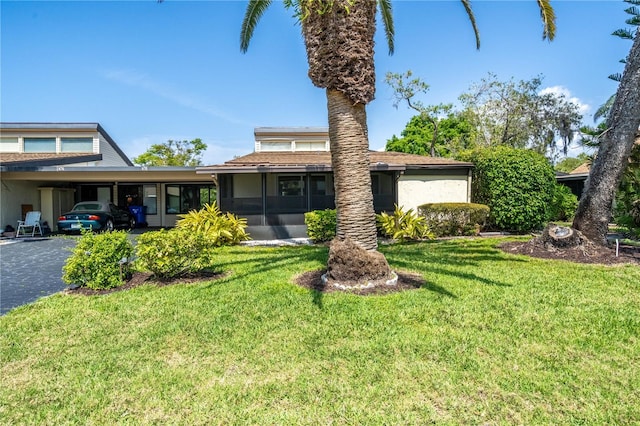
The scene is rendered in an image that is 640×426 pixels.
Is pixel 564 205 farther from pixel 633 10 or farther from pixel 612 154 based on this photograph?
pixel 612 154

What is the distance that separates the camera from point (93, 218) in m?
15.3

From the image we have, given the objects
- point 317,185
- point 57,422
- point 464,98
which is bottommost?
point 57,422

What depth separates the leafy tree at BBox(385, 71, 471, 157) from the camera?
1049 inches

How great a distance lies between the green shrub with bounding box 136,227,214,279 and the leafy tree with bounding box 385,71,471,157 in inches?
927

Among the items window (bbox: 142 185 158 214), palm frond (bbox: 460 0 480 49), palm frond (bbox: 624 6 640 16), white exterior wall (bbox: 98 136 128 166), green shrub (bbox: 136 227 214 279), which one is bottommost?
green shrub (bbox: 136 227 214 279)

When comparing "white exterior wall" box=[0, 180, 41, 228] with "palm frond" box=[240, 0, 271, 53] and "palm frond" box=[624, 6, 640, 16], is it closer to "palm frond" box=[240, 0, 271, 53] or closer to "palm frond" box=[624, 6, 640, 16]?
"palm frond" box=[240, 0, 271, 53]

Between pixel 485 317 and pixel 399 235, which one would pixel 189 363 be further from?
pixel 399 235

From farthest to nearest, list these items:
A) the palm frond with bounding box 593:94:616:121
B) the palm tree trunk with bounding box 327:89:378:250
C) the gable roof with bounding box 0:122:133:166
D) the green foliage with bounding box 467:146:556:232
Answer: the palm frond with bounding box 593:94:616:121 < the gable roof with bounding box 0:122:133:166 < the green foliage with bounding box 467:146:556:232 < the palm tree trunk with bounding box 327:89:378:250

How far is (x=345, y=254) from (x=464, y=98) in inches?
1094

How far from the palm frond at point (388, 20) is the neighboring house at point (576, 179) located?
15.8 metres

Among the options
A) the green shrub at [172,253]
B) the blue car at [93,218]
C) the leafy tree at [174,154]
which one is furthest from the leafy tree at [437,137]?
the green shrub at [172,253]

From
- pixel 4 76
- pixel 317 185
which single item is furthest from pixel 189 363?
pixel 4 76

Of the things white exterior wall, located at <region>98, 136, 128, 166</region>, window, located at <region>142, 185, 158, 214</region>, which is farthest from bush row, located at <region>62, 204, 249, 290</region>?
white exterior wall, located at <region>98, 136, 128, 166</region>

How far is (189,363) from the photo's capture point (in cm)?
361
